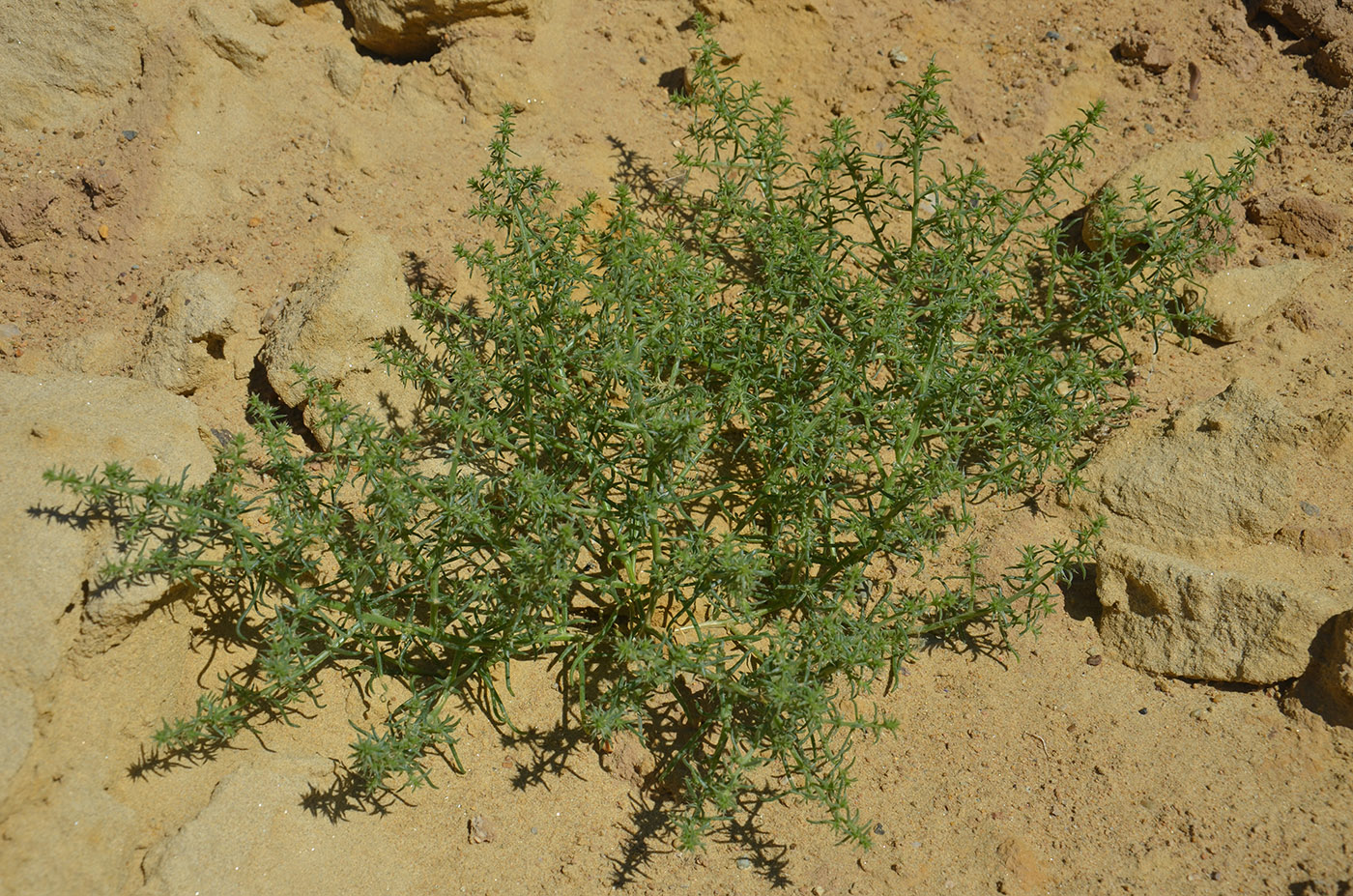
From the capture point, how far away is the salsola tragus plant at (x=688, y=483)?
9.25ft

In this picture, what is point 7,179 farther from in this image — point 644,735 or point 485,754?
point 644,735

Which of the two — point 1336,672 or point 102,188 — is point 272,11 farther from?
point 1336,672

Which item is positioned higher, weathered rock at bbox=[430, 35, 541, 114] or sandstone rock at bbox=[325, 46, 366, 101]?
weathered rock at bbox=[430, 35, 541, 114]

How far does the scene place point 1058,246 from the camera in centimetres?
407

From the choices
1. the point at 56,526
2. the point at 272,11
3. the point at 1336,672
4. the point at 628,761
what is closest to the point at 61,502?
the point at 56,526

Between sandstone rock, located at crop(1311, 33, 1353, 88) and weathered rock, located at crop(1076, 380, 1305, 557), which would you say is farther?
sandstone rock, located at crop(1311, 33, 1353, 88)

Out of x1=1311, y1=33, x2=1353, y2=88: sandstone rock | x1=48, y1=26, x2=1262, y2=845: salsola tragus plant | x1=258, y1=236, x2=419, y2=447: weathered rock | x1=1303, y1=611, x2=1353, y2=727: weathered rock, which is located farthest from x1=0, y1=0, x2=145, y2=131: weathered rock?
x1=1311, y1=33, x2=1353, y2=88: sandstone rock

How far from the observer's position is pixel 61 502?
283cm

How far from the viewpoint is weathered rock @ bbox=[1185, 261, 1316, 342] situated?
3756mm

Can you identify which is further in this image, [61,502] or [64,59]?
[64,59]

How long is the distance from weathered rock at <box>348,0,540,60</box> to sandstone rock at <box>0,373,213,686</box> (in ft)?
6.64

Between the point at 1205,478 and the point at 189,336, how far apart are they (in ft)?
11.0

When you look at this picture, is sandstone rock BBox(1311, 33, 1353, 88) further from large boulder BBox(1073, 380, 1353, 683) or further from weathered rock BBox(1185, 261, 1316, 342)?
large boulder BBox(1073, 380, 1353, 683)

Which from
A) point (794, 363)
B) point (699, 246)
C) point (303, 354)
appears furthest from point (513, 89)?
point (794, 363)
